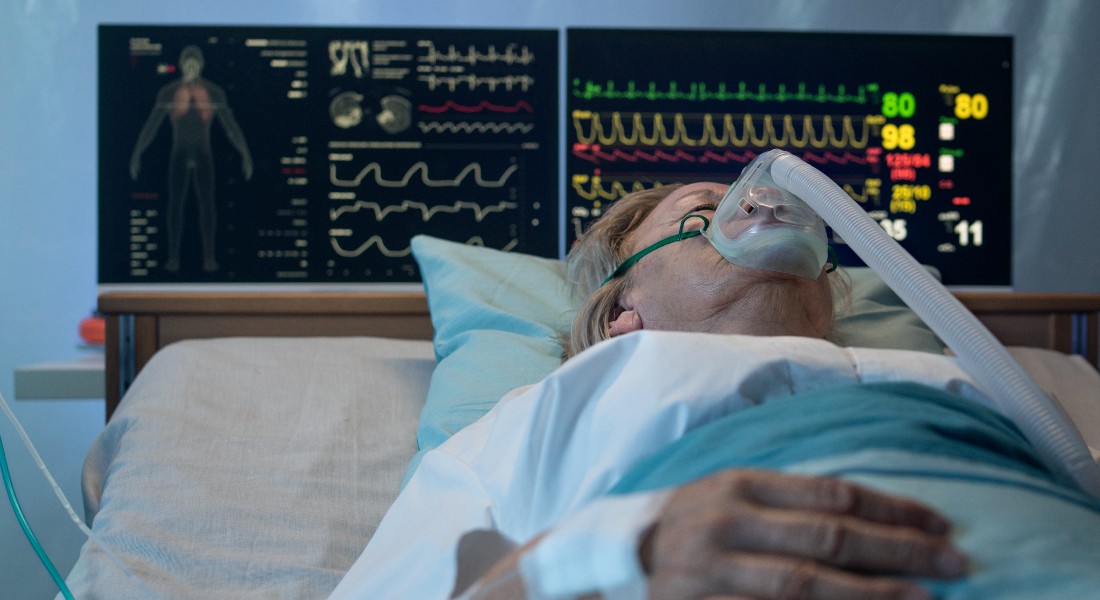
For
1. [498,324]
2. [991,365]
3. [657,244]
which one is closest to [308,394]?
[498,324]

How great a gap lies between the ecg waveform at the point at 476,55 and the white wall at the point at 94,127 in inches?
6.2

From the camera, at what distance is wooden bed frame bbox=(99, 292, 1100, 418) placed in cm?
194

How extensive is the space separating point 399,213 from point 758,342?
5.61 feet

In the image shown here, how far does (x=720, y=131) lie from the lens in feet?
8.34

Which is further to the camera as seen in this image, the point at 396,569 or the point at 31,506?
the point at 31,506

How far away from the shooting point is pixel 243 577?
1281 mm

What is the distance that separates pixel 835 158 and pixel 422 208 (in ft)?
3.64

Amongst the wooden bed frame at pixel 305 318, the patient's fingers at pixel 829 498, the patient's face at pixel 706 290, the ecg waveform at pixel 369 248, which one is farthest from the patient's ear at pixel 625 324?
the ecg waveform at pixel 369 248

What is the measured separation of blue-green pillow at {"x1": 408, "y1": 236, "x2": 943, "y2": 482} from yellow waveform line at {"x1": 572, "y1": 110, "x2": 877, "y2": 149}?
690mm

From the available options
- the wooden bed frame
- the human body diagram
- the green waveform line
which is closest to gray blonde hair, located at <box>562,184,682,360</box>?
the wooden bed frame

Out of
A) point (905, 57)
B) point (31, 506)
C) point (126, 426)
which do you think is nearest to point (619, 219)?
point (126, 426)

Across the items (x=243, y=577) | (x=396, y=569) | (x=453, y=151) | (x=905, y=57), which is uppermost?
(x=905, y=57)

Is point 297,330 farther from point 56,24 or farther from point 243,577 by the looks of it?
point 56,24

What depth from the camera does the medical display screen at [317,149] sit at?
7.95 ft
